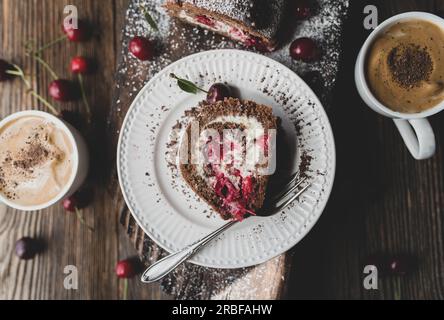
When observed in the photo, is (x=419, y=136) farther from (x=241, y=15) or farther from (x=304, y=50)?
(x=241, y=15)

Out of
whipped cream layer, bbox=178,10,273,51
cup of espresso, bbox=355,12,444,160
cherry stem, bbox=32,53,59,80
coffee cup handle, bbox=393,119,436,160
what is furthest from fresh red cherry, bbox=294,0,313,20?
cherry stem, bbox=32,53,59,80

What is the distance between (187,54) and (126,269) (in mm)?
878

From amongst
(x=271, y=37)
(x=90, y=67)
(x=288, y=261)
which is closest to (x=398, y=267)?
(x=288, y=261)

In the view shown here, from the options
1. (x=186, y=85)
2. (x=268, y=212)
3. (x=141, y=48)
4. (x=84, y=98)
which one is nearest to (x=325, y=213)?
(x=268, y=212)

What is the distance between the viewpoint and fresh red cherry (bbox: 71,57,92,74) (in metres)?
1.91

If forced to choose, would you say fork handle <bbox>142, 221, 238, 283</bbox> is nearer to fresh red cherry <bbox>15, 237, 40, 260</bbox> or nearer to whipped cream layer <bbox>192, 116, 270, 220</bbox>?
whipped cream layer <bbox>192, 116, 270, 220</bbox>

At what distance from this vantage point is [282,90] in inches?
65.9

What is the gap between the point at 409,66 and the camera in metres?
1.60

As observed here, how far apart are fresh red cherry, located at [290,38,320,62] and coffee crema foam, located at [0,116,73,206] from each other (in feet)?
2.86

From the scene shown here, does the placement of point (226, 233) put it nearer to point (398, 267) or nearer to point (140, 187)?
point (140, 187)

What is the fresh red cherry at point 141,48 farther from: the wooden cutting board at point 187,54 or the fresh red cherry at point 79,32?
the fresh red cherry at point 79,32

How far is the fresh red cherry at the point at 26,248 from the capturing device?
193 cm

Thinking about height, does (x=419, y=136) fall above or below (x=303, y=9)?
Result: below
